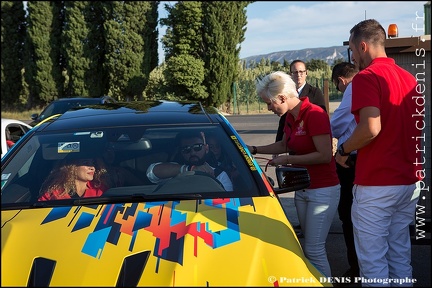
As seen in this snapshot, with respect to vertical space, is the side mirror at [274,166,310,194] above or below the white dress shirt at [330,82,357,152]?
below

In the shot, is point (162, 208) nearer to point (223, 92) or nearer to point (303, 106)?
point (303, 106)

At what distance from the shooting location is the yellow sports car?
7.32 ft

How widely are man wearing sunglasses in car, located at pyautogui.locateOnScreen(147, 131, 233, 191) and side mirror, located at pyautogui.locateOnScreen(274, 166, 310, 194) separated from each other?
1.13ft

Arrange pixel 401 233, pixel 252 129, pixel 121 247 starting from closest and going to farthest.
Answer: pixel 121 247
pixel 401 233
pixel 252 129

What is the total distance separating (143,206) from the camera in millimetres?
2828

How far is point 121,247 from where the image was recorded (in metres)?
2.39

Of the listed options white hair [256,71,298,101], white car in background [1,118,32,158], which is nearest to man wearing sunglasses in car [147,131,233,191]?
white hair [256,71,298,101]

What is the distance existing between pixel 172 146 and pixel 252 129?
17456mm

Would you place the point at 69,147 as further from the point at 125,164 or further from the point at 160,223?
the point at 160,223

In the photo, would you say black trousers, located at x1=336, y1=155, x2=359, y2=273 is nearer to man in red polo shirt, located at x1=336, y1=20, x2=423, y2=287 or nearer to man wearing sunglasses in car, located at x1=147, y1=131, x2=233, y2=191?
man in red polo shirt, located at x1=336, y1=20, x2=423, y2=287

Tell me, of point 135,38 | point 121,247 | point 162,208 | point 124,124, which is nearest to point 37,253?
point 121,247

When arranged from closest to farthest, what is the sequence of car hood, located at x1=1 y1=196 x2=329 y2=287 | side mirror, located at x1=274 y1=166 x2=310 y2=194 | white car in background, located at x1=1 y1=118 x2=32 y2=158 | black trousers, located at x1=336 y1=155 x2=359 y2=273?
car hood, located at x1=1 y1=196 x2=329 y2=287 → side mirror, located at x1=274 y1=166 x2=310 y2=194 → black trousers, located at x1=336 y1=155 x2=359 y2=273 → white car in background, located at x1=1 y1=118 x2=32 y2=158

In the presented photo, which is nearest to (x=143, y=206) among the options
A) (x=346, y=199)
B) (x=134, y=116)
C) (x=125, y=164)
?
(x=125, y=164)

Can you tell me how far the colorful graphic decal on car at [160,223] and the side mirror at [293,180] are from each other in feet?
1.35
